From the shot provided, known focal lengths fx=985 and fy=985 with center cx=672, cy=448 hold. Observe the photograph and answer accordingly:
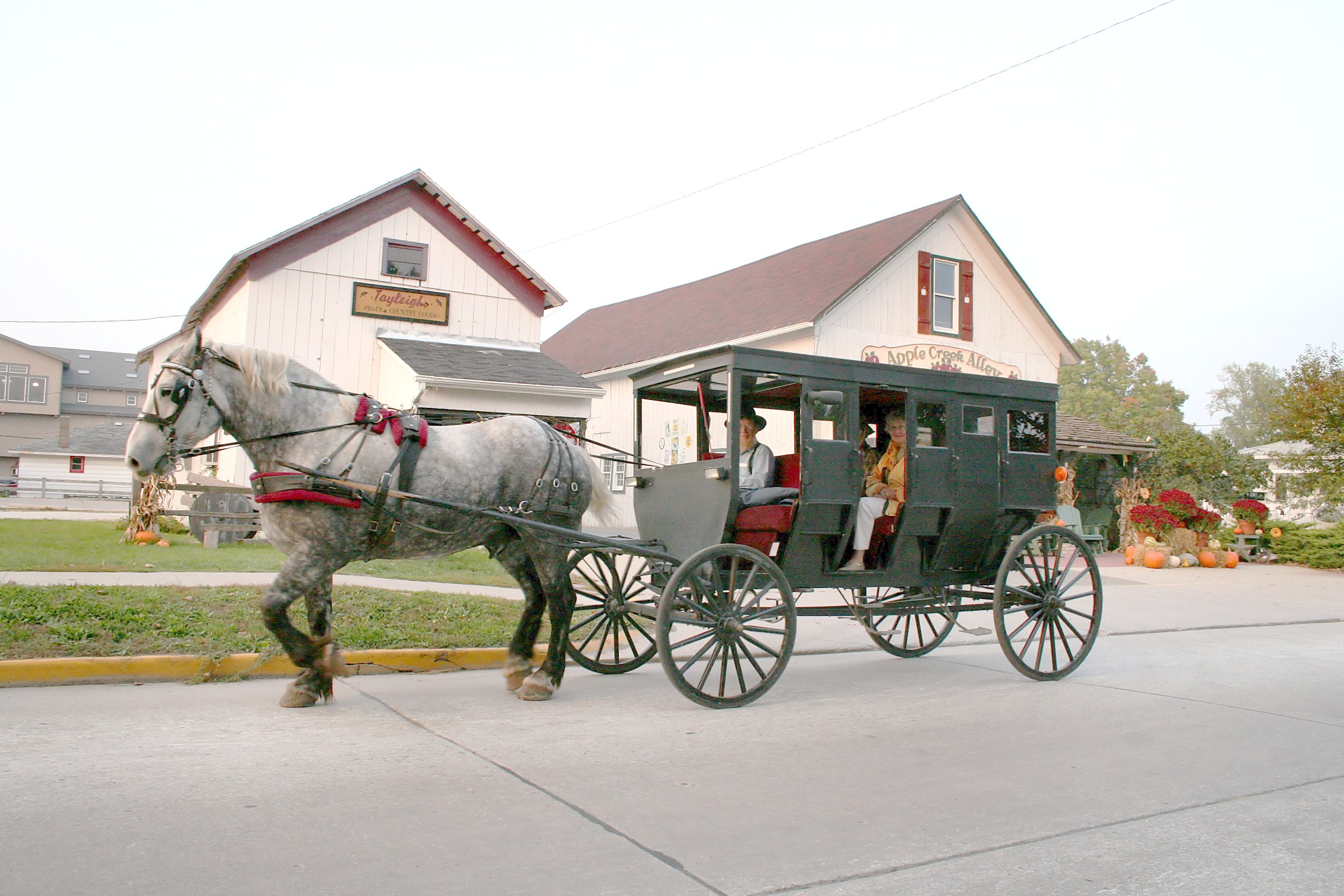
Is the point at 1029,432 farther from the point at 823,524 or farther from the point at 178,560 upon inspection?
Result: the point at 178,560

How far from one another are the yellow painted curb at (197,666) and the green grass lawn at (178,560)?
2.85m

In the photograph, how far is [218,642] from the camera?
7426mm

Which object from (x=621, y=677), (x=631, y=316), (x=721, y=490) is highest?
(x=631, y=316)

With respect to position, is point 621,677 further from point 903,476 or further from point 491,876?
point 491,876

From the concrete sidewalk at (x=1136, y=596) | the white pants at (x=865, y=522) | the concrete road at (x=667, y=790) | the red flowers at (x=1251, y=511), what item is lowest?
the concrete road at (x=667, y=790)

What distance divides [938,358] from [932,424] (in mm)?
14115

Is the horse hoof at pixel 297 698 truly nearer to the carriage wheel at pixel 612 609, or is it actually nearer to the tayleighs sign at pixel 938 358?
the carriage wheel at pixel 612 609

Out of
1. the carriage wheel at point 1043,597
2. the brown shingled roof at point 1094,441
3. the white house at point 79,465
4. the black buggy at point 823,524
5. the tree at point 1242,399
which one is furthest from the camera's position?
the tree at point 1242,399

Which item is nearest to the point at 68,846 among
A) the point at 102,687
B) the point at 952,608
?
the point at 102,687

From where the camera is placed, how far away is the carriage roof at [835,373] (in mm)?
6824

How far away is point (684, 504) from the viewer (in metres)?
7.29

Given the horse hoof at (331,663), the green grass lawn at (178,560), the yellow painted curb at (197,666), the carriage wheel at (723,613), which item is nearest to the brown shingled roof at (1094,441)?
the green grass lawn at (178,560)

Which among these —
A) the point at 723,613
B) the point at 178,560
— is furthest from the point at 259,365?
the point at 178,560

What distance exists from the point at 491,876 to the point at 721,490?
370 cm
